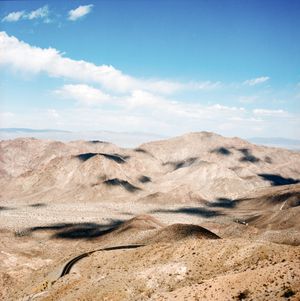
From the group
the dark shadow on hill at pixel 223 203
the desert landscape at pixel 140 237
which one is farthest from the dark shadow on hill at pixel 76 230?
the dark shadow on hill at pixel 223 203

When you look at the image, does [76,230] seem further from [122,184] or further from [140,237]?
[122,184]

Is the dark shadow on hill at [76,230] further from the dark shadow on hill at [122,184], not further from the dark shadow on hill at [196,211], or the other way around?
the dark shadow on hill at [122,184]

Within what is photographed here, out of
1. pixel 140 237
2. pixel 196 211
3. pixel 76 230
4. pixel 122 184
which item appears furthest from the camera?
pixel 122 184

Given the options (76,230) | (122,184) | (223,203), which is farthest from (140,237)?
(122,184)

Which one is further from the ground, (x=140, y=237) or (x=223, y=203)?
(x=140, y=237)

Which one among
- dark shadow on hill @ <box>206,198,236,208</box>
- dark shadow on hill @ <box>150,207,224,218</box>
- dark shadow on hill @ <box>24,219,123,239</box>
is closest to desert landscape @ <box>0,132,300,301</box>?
dark shadow on hill @ <box>24,219,123,239</box>

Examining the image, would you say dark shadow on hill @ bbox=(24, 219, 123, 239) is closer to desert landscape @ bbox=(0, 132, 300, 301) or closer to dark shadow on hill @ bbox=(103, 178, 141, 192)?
desert landscape @ bbox=(0, 132, 300, 301)
